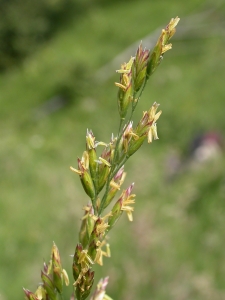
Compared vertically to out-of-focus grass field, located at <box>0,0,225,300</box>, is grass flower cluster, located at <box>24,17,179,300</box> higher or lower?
lower

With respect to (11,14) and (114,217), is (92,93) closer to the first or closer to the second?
(11,14)

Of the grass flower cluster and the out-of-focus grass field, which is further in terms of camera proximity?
the out-of-focus grass field

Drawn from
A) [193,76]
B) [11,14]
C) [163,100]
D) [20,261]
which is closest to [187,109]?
[163,100]

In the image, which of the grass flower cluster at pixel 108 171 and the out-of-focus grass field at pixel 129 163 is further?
the out-of-focus grass field at pixel 129 163

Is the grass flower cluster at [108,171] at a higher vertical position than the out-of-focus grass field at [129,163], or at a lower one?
lower

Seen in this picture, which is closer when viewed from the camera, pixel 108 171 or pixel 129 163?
pixel 108 171

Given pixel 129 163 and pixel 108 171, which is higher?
pixel 129 163
